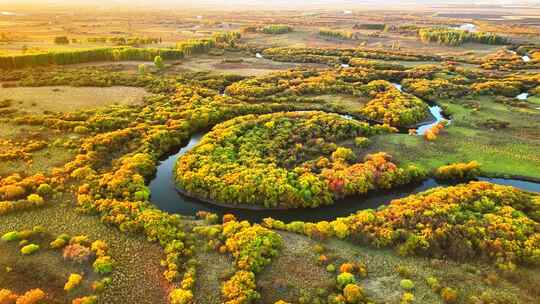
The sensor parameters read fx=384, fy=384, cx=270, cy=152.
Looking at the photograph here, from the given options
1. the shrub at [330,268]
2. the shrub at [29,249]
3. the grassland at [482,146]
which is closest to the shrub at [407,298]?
the shrub at [330,268]

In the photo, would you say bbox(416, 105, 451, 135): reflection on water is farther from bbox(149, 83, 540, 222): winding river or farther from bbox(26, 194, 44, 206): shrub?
bbox(26, 194, 44, 206): shrub

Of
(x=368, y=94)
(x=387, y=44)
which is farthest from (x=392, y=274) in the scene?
(x=387, y=44)

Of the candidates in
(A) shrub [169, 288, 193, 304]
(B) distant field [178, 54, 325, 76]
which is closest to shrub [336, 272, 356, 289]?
(A) shrub [169, 288, 193, 304]

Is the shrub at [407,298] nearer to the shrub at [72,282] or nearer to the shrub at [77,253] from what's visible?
the shrub at [72,282]

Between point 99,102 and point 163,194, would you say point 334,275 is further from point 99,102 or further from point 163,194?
point 99,102

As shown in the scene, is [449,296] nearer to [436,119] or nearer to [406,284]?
[406,284]

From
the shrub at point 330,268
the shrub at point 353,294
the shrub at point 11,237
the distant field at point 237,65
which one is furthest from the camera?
the distant field at point 237,65

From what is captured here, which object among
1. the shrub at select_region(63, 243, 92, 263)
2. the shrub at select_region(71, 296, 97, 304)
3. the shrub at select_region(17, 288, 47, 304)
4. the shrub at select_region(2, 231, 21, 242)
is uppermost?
the shrub at select_region(2, 231, 21, 242)
